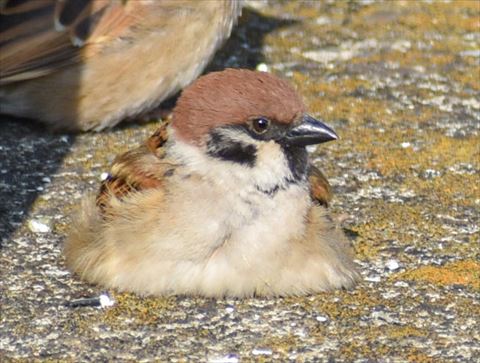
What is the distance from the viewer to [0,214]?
13.9 ft

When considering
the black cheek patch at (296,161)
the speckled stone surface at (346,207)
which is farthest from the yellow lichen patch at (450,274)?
the black cheek patch at (296,161)

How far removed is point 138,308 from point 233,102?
0.67 metres

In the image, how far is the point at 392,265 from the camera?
393 centimetres

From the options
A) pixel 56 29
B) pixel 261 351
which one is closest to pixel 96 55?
pixel 56 29

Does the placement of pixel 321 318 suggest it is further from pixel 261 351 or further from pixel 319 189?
pixel 319 189

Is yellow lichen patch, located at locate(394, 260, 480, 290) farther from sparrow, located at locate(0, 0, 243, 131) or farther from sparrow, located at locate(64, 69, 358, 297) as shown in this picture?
sparrow, located at locate(0, 0, 243, 131)

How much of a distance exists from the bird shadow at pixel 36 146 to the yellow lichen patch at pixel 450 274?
1357 mm

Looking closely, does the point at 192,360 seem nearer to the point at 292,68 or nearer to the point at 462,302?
the point at 462,302

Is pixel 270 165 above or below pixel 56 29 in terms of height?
above

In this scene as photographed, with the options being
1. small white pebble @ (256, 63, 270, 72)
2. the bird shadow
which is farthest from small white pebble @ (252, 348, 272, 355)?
small white pebble @ (256, 63, 270, 72)

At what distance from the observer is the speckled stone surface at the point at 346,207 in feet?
11.1

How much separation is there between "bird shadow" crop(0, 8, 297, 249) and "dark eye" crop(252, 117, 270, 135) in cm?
98

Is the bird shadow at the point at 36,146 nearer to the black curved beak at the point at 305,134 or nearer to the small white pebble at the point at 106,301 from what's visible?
the small white pebble at the point at 106,301

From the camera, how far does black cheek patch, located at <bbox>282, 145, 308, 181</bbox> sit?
145 inches
